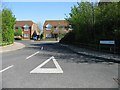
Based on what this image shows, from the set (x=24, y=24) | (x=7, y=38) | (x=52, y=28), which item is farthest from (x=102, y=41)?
(x=24, y=24)

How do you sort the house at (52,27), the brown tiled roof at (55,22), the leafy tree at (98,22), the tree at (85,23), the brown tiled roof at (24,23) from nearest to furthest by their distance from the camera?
the leafy tree at (98,22) < the tree at (85,23) < the house at (52,27) < the brown tiled roof at (55,22) < the brown tiled roof at (24,23)

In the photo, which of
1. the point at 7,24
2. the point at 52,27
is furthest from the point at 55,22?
the point at 7,24

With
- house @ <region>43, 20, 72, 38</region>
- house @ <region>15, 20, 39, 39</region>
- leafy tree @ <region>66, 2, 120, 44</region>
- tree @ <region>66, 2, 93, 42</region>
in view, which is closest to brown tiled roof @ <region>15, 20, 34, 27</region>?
house @ <region>15, 20, 39, 39</region>

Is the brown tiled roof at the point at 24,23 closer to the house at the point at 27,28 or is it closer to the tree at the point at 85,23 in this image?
the house at the point at 27,28

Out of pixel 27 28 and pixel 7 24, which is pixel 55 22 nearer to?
pixel 27 28

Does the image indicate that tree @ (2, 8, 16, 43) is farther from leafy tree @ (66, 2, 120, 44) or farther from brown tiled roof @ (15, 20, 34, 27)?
brown tiled roof @ (15, 20, 34, 27)

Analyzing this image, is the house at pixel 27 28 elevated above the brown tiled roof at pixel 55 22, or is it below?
below

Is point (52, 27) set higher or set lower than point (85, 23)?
lower

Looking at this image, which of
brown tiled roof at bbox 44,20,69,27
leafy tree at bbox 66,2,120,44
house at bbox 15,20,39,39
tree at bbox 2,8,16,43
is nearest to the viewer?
leafy tree at bbox 66,2,120,44

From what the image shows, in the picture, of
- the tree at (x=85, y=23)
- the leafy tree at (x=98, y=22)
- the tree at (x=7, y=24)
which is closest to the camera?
the leafy tree at (x=98, y=22)

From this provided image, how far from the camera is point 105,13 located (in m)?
27.5

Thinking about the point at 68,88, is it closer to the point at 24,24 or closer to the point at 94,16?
the point at 94,16

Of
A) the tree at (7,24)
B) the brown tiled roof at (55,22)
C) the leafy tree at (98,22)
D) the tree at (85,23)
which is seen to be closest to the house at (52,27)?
the brown tiled roof at (55,22)

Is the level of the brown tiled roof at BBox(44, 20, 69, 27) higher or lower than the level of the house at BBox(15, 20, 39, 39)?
higher
